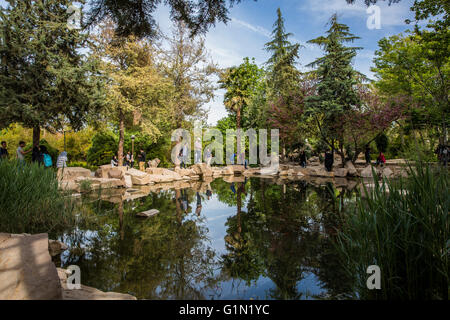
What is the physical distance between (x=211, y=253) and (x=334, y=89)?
15.1 meters

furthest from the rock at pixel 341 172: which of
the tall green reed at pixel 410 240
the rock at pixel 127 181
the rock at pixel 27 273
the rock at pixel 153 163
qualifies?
the rock at pixel 27 273

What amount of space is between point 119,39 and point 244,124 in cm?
2159

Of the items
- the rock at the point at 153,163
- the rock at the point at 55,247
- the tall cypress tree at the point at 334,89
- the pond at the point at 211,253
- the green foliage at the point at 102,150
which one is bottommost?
the pond at the point at 211,253

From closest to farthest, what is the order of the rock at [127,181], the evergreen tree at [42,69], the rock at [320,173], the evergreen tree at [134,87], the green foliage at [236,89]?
1. the rock at [127,181]
2. the evergreen tree at [42,69]
3. the rock at [320,173]
4. the evergreen tree at [134,87]
5. the green foliage at [236,89]

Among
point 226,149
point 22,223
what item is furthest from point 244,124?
point 22,223

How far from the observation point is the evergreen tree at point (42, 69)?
39.8ft

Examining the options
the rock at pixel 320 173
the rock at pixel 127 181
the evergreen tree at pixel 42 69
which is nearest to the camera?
the rock at pixel 127 181

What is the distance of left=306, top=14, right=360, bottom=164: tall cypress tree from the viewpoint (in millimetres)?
14930

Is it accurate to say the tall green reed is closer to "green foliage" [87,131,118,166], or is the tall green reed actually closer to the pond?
the pond

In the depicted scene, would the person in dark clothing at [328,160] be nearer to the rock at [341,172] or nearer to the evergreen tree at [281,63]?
the rock at [341,172]

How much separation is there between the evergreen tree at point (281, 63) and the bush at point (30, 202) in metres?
19.8

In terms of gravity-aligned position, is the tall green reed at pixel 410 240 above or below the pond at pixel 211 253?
above

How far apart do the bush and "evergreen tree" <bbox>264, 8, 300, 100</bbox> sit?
19.8 m

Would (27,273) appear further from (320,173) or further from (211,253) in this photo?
(320,173)
